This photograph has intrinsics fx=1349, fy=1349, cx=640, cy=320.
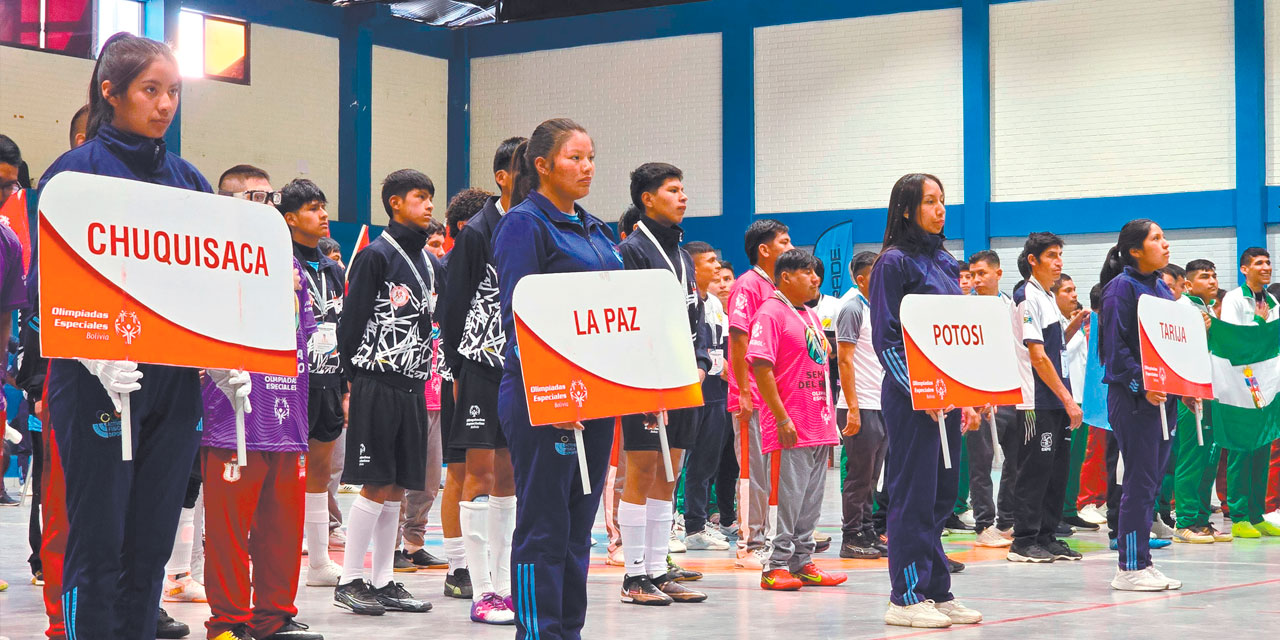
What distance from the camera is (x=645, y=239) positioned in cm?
601

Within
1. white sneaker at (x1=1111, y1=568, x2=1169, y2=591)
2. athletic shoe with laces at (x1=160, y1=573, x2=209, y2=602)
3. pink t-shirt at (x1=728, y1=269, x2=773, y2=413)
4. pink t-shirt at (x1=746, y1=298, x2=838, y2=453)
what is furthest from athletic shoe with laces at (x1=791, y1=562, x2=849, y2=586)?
athletic shoe with laces at (x1=160, y1=573, x2=209, y2=602)

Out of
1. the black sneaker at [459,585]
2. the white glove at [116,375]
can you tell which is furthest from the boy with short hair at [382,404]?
the white glove at [116,375]

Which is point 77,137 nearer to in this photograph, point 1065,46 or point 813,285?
point 813,285

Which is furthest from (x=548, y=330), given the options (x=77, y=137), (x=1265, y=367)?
(x=1265, y=367)

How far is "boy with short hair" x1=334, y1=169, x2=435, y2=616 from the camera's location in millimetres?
5566

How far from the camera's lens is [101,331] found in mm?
2990

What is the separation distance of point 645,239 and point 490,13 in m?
14.5

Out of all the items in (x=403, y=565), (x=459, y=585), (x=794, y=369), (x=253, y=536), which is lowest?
(x=403, y=565)

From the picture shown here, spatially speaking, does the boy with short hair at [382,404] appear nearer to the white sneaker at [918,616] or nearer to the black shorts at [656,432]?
the black shorts at [656,432]

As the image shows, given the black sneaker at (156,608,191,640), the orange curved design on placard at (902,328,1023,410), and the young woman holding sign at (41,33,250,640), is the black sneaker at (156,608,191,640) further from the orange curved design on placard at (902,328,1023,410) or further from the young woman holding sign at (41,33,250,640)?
the orange curved design on placard at (902,328,1023,410)

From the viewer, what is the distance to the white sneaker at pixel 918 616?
5.23 m

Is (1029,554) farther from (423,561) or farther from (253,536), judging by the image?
(253,536)

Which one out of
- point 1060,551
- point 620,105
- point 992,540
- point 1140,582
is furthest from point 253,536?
point 620,105

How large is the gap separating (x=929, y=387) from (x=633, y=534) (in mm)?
1564
